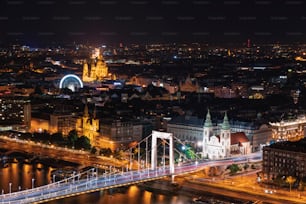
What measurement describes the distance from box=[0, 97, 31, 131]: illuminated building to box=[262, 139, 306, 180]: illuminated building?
5173mm

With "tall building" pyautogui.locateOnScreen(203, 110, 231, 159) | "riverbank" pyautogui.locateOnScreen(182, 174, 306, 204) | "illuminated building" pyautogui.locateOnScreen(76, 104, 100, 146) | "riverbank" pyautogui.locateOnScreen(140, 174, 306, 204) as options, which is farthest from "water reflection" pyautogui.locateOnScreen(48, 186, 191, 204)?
"illuminated building" pyautogui.locateOnScreen(76, 104, 100, 146)

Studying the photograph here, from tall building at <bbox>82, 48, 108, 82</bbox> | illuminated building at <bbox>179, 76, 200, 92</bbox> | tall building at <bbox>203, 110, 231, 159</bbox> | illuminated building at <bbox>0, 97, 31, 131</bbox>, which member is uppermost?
tall building at <bbox>82, 48, 108, 82</bbox>

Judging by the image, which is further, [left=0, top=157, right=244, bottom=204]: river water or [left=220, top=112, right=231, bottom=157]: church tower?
[left=220, top=112, right=231, bottom=157]: church tower

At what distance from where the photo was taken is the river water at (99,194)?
6297 mm

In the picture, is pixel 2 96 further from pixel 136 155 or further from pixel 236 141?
pixel 236 141

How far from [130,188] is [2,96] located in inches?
248

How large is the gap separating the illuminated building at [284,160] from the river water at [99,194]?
40.9 inches

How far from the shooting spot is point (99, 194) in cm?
655

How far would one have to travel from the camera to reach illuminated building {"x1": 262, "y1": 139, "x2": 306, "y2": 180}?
693 cm

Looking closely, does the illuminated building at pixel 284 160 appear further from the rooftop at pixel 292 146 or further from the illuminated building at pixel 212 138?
the illuminated building at pixel 212 138

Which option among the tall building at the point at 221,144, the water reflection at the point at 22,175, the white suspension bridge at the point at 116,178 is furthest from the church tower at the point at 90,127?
the tall building at the point at 221,144

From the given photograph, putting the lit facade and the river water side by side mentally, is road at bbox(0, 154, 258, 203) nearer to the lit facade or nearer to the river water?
the river water

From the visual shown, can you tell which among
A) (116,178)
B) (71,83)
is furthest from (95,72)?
(116,178)

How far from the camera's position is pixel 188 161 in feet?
24.3
